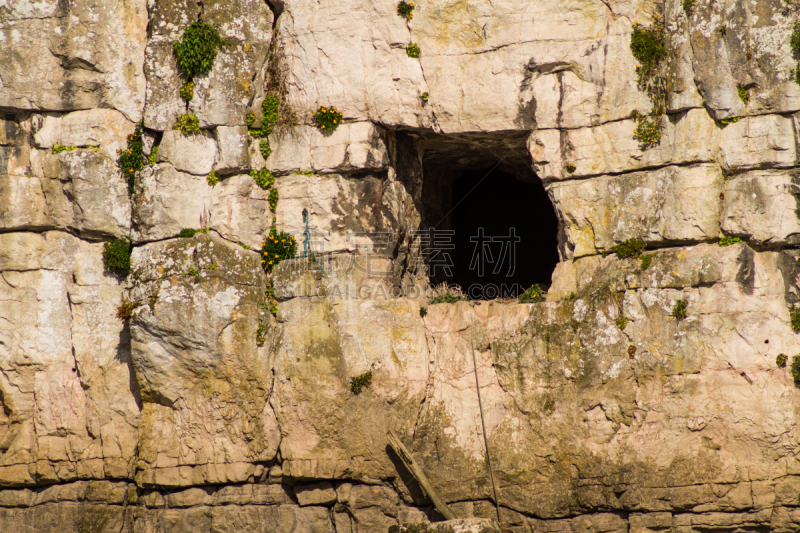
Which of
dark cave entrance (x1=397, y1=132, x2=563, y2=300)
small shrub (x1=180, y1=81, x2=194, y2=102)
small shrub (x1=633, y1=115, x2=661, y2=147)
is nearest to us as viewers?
small shrub (x1=633, y1=115, x2=661, y2=147)

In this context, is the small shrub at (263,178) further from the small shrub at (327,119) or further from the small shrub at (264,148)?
the small shrub at (327,119)

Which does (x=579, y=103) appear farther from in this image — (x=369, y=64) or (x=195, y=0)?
(x=195, y=0)

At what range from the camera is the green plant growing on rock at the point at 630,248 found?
1145 cm

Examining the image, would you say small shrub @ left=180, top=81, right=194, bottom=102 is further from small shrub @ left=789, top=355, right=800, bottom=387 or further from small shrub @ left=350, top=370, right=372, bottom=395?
small shrub @ left=789, top=355, right=800, bottom=387

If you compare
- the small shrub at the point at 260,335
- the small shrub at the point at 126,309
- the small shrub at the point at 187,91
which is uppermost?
the small shrub at the point at 187,91

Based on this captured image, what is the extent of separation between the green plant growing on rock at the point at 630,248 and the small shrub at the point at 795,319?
2477 mm

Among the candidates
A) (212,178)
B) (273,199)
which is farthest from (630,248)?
(212,178)

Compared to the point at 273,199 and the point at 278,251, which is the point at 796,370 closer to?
the point at 278,251

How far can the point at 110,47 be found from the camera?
12562 millimetres

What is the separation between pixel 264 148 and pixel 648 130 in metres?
6.69

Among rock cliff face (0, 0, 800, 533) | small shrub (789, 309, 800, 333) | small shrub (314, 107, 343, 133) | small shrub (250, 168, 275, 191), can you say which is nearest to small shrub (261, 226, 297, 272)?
rock cliff face (0, 0, 800, 533)

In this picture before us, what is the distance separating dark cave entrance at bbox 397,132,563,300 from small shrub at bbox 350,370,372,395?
355cm

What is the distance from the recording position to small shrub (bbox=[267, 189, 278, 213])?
12.3 meters

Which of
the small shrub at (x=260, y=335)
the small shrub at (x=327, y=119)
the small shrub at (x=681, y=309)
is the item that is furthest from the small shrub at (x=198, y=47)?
the small shrub at (x=681, y=309)
